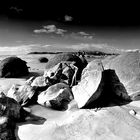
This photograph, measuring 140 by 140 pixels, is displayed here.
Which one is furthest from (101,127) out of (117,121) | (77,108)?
(77,108)

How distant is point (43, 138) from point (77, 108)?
1178 mm

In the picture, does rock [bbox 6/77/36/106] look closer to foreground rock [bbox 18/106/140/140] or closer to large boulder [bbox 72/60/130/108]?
foreground rock [bbox 18/106/140/140]

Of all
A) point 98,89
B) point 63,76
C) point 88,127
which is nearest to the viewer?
point 88,127

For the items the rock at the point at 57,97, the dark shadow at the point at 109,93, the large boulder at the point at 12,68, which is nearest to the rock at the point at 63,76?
the rock at the point at 57,97

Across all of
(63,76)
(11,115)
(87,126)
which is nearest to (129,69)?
(63,76)

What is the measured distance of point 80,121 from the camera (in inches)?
132

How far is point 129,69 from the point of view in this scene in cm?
504

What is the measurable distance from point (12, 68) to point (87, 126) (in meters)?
5.74

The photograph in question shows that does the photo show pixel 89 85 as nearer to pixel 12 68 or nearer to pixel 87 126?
pixel 87 126

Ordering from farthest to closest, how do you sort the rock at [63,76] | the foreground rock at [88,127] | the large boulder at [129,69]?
the rock at [63,76] → the large boulder at [129,69] → the foreground rock at [88,127]

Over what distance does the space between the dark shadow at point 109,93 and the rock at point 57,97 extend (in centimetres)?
55

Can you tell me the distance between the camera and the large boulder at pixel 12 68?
7.72m

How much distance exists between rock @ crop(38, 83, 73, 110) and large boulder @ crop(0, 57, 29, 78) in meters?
3.78

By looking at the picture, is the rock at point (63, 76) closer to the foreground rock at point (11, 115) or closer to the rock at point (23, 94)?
the rock at point (23, 94)
